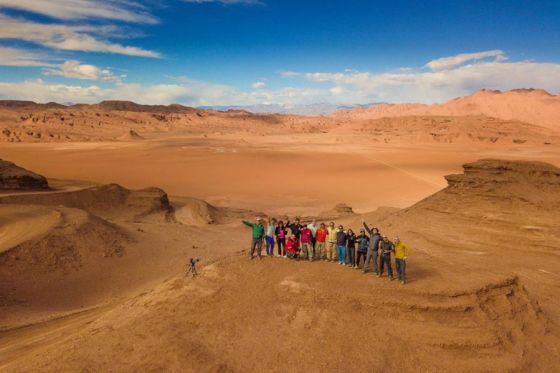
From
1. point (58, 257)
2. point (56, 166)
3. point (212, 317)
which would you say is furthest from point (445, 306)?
point (56, 166)

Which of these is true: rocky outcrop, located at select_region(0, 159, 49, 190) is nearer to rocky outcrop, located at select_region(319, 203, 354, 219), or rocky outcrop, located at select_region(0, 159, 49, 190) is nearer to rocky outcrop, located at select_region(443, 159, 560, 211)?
rocky outcrop, located at select_region(319, 203, 354, 219)

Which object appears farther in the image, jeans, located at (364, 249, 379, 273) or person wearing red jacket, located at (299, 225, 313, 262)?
person wearing red jacket, located at (299, 225, 313, 262)

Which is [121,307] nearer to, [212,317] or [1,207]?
[212,317]

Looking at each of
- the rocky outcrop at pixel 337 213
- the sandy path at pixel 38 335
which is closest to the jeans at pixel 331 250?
the sandy path at pixel 38 335

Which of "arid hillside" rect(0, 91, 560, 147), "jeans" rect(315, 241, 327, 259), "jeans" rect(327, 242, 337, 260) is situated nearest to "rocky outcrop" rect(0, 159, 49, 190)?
"jeans" rect(315, 241, 327, 259)

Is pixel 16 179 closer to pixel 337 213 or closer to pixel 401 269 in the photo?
pixel 337 213

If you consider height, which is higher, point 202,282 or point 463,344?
point 202,282

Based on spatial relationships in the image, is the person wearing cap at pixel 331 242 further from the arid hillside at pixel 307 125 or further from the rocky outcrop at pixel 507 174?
the arid hillside at pixel 307 125
